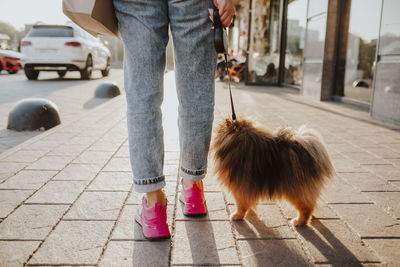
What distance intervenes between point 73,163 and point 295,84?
8.87m

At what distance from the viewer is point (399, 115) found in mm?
5039

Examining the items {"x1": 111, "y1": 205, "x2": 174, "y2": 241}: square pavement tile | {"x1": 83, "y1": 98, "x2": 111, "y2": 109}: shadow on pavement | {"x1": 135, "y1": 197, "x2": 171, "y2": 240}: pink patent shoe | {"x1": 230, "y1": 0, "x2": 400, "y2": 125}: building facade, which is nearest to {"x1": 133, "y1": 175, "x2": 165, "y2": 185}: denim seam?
{"x1": 135, "y1": 197, "x2": 171, "y2": 240}: pink patent shoe

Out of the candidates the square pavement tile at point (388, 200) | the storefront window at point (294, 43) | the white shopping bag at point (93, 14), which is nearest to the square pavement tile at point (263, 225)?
the square pavement tile at point (388, 200)

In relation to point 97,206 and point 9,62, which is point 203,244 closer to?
point 97,206

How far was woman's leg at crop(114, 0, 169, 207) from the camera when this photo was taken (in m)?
1.73

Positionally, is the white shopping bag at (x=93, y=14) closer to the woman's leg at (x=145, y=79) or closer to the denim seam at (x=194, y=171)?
the woman's leg at (x=145, y=79)

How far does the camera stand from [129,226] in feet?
6.59

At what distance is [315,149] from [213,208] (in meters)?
0.76

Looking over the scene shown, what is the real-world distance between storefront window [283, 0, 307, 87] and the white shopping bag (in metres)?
8.95

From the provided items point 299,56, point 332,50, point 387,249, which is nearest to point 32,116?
point 387,249

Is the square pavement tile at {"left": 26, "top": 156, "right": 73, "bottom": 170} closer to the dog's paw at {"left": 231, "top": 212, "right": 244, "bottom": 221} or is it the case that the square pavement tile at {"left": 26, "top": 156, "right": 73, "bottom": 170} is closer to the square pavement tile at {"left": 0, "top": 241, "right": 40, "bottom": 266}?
the square pavement tile at {"left": 0, "top": 241, "right": 40, "bottom": 266}

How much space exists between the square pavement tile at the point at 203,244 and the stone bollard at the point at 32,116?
327 cm

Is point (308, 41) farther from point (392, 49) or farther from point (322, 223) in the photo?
point (322, 223)

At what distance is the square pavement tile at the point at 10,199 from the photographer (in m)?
2.17
